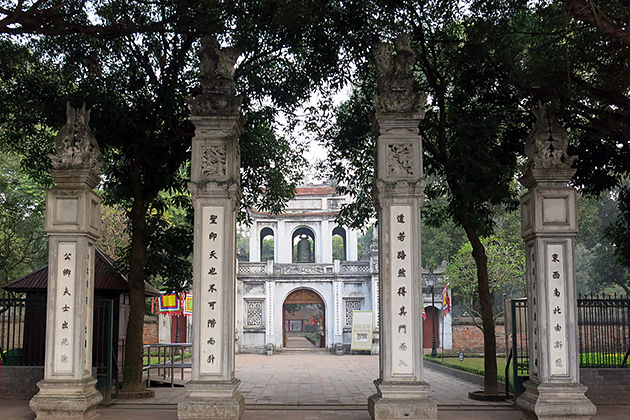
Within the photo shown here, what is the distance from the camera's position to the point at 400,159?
8500mm

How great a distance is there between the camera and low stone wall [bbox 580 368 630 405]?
10.4m

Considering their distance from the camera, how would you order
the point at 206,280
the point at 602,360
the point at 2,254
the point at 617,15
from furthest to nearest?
the point at 2,254 < the point at 602,360 < the point at 617,15 < the point at 206,280

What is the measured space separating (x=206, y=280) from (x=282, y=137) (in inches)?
301

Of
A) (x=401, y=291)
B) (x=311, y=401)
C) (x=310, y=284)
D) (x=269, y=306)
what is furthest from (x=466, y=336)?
(x=401, y=291)

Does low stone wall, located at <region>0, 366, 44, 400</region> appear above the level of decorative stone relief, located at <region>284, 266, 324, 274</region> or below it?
below

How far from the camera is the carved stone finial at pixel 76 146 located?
8711 millimetres

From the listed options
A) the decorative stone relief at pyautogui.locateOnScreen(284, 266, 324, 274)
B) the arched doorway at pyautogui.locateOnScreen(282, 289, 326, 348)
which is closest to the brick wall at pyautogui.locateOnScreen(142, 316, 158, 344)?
the decorative stone relief at pyautogui.locateOnScreen(284, 266, 324, 274)

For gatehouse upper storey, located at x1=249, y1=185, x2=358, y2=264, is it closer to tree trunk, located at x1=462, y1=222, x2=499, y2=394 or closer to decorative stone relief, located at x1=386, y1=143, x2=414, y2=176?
tree trunk, located at x1=462, y1=222, x2=499, y2=394

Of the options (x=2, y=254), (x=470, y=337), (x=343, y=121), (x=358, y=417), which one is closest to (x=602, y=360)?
(x=358, y=417)

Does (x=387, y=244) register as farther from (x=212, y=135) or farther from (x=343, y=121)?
(x=343, y=121)

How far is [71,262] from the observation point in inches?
337

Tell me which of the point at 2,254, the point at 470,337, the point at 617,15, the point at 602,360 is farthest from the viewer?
the point at 470,337

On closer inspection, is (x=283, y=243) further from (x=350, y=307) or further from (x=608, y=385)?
(x=608, y=385)

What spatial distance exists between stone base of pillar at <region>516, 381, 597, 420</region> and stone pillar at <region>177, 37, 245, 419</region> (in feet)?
12.0
